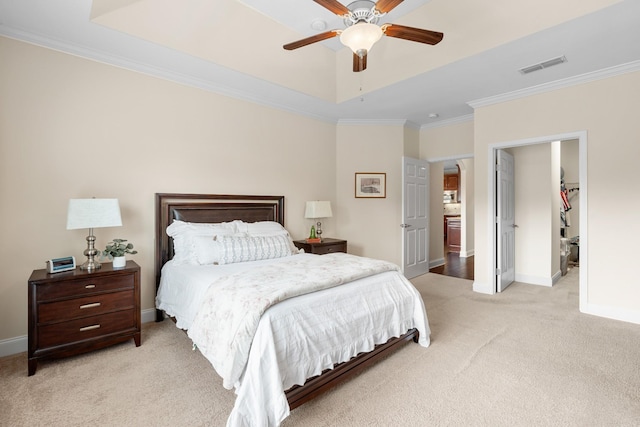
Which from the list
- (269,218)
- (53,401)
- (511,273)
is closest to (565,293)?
(511,273)

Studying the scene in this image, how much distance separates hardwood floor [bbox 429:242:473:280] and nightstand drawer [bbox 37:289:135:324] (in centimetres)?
492

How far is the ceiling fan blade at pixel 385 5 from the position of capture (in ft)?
6.33

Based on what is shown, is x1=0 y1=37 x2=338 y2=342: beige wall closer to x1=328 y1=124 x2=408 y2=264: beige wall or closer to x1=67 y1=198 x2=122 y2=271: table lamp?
x1=67 y1=198 x2=122 y2=271: table lamp

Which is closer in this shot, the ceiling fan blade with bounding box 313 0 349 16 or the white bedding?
the white bedding

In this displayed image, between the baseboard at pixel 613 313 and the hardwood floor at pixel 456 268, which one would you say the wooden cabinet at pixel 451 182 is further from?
the baseboard at pixel 613 313

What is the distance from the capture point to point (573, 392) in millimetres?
2033

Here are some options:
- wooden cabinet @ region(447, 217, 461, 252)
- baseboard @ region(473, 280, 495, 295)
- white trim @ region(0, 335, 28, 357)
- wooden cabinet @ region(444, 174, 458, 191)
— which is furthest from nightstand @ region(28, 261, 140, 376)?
wooden cabinet @ region(444, 174, 458, 191)

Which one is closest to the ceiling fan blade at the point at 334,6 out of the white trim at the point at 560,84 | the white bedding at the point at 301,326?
the white bedding at the point at 301,326

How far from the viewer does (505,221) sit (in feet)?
15.0

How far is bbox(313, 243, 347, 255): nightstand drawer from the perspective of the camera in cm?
424

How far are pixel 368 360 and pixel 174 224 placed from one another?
2.38 meters

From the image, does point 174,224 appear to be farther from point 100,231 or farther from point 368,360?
point 368,360

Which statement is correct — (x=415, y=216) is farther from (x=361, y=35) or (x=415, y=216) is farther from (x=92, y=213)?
(x=92, y=213)

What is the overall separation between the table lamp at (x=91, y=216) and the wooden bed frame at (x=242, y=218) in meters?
0.64
